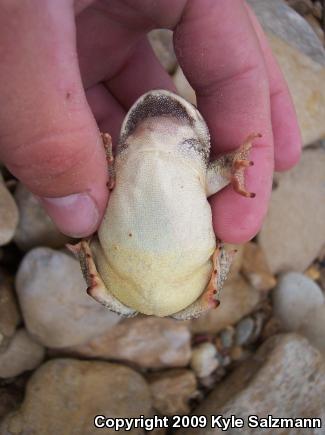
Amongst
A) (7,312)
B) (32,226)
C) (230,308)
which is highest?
(32,226)

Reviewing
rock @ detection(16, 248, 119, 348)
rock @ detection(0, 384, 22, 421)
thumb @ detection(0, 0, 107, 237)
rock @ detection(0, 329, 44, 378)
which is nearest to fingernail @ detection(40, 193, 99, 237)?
thumb @ detection(0, 0, 107, 237)

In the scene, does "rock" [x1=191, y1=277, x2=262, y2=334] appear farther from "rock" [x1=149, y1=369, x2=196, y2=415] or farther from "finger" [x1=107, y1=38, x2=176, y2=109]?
"finger" [x1=107, y1=38, x2=176, y2=109]

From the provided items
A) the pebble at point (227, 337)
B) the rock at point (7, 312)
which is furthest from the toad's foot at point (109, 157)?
the pebble at point (227, 337)

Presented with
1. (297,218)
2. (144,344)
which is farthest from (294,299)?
(144,344)

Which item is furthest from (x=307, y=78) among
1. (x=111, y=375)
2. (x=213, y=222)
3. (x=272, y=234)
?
(x=111, y=375)

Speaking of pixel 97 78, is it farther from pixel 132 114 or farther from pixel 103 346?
pixel 103 346

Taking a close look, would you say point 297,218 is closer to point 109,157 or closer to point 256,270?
point 256,270

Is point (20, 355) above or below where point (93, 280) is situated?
below
